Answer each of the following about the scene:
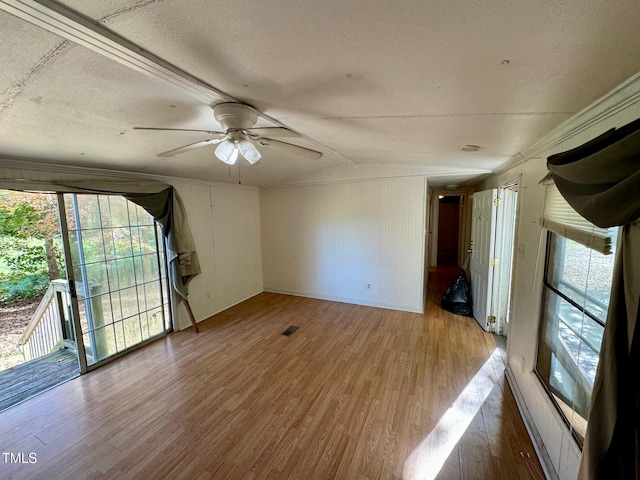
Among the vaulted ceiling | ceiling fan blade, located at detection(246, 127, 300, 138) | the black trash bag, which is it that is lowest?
the black trash bag

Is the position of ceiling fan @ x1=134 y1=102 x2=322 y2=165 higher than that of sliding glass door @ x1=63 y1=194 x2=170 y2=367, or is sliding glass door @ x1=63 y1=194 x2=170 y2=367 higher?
ceiling fan @ x1=134 y1=102 x2=322 y2=165

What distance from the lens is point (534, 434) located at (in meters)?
1.84

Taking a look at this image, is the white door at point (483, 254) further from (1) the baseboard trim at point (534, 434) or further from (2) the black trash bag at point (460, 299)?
(1) the baseboard trim at point (534, 434)

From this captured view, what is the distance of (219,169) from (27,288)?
4767 mm

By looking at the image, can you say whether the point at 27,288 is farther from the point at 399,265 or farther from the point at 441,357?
the point at 441,357

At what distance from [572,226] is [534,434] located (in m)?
1.51

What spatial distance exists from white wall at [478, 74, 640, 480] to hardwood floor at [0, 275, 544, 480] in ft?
0.68

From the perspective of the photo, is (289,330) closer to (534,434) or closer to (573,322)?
(534,434)

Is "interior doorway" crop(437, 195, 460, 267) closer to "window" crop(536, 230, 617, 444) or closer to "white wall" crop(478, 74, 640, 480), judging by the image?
"white wall" crop(478, 74, 640, 480)

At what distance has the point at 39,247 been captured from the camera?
15.1 ft

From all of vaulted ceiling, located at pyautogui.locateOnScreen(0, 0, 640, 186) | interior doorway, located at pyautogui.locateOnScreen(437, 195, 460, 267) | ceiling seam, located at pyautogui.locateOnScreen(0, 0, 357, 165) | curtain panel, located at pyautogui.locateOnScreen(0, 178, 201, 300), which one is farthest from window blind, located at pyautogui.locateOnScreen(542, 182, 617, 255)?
interior doorway, located at pyautogui.locateOnScreen(437, 195, 460, 267)

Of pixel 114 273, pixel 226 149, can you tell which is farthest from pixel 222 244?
pixel 226 149

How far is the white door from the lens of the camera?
327 cm

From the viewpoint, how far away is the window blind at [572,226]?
1.19 meters
